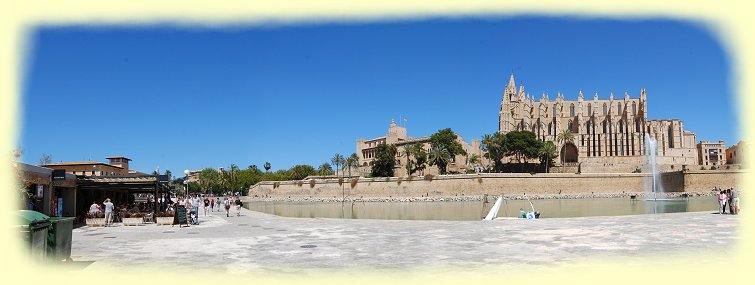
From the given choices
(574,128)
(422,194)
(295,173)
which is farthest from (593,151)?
(295,173)

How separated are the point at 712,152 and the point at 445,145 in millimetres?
76343

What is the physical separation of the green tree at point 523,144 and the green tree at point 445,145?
8.06 meters

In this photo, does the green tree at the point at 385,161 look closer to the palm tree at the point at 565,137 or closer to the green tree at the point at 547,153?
the green tree at the point at 547,153

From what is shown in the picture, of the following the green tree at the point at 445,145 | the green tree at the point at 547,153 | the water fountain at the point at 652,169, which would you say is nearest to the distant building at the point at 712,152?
the water fountain at the point at 652,169

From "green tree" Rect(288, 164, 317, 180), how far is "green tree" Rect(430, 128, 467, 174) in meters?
29.2

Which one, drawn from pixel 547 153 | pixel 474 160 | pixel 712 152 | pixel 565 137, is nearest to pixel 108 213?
pixel 547 153

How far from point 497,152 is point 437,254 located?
8492cm

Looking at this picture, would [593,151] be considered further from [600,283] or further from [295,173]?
[600,283]

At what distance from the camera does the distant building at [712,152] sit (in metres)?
128

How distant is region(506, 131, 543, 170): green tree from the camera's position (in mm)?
92438

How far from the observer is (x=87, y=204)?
2552 centimetres

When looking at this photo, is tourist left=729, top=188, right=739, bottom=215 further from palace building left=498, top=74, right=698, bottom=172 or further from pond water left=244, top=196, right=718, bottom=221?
palace building left=498, top=74, right=698, bottom=172

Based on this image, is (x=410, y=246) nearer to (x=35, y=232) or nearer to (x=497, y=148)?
(x=35, y=232)

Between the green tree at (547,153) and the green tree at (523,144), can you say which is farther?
the green tree at (523,144)
